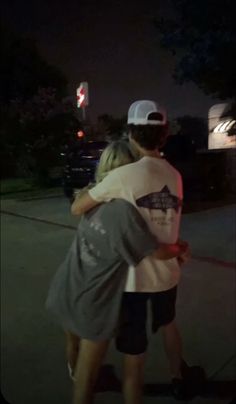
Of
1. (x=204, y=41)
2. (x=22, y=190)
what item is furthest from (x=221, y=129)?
(x=22, y=190)

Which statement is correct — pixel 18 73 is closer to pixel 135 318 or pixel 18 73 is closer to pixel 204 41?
pixel 204 41

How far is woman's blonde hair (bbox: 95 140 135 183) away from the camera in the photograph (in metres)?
1.88

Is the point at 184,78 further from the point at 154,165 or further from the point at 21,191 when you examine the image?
the point at 21,191

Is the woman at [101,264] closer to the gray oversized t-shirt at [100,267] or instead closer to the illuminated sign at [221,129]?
the gray oversized t-shirt at [100,267]

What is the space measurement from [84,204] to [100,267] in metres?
0.23

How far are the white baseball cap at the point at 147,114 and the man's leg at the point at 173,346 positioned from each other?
983 mm

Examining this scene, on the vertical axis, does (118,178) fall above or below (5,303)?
above

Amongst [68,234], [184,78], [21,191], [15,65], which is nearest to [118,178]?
[184,78]

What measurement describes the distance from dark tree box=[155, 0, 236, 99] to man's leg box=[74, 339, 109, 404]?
132cm

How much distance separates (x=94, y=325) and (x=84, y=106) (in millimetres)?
950

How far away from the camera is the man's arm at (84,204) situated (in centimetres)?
188

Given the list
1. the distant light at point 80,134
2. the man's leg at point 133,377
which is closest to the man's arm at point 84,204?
the man's leg at point 133,377

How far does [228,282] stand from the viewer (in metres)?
4.58

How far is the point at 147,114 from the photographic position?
1.83 meters
